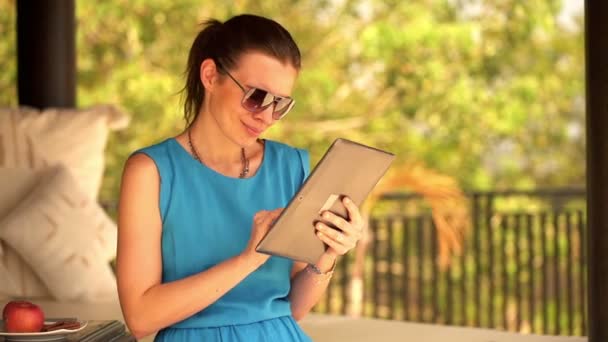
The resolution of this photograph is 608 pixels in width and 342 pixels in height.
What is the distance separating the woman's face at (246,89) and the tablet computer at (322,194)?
0.21 meters

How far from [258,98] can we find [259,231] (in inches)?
12.4

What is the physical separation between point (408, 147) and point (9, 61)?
3.85 metres

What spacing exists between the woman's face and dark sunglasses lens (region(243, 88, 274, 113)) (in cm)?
2

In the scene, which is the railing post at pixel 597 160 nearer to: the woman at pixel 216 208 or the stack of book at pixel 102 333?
the woman at pixel 216 208

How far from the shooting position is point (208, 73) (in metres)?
2.14

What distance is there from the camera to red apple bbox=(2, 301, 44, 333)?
6.71 ft

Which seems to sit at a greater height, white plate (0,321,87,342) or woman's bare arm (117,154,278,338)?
woman's bare arm (117,154,278,338)

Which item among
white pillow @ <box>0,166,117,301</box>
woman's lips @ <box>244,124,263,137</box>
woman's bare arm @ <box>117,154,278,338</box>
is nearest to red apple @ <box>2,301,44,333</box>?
woman's bare arm @ <box>117,154,278,338</box>

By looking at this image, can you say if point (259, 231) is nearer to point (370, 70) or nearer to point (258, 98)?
point (258, 98)

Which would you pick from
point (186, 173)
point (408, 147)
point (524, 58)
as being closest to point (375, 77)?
point (408, 147)

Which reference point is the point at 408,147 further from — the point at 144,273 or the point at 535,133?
the point at 144,273

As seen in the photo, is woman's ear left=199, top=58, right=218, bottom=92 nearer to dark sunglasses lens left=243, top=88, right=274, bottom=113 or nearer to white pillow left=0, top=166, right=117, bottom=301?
dark sunglasses lens left=243, top=88, right=274, bottom=113

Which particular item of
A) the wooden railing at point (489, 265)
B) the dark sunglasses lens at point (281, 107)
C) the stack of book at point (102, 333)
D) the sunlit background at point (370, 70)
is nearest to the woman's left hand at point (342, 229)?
the dark sunglasses lens at point (281, 107)

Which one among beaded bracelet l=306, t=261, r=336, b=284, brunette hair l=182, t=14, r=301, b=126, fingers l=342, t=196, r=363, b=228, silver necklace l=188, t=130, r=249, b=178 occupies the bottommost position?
beaded bracelet l=306, t=261, r=336, b=284
